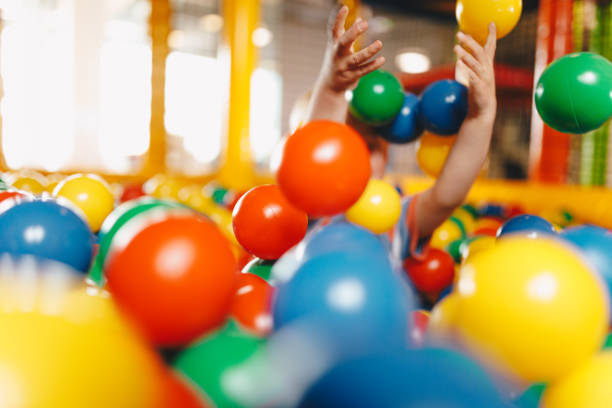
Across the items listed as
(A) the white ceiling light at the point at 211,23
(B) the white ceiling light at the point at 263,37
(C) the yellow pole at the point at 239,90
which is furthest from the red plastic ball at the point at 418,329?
(B) the white ceiling light at the point at 263,37

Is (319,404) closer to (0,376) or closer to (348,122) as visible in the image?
(0,376)

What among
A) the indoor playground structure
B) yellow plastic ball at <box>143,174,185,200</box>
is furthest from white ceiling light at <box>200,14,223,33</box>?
the indoor playground structure

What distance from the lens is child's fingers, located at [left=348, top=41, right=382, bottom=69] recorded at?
2.96ft

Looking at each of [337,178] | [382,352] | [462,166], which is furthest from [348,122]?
[382,352]

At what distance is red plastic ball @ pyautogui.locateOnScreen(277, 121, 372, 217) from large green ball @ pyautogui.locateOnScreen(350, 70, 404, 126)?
493 millimetres

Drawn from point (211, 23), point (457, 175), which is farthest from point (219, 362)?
point (211, 23)

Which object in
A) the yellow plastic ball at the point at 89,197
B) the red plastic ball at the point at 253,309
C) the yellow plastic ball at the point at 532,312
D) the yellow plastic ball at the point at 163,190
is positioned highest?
the yellow plastic ball at the point at 532,312

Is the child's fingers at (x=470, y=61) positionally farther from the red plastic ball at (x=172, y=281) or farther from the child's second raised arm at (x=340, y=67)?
the red plastic ball at (x=172, y=281)

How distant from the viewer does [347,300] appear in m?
0.38

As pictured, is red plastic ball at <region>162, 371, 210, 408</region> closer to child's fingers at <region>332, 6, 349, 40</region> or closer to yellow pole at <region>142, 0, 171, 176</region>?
child's fingers at <region>332, 6, 349, 40</region>

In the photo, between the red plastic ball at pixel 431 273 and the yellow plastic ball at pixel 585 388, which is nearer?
the yellow plastic ball at pixel 585 388

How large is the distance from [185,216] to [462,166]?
0.72 m

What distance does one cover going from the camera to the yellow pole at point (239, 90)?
10.2 ft

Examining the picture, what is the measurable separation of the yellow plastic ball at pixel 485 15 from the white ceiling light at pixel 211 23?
7.08 m
